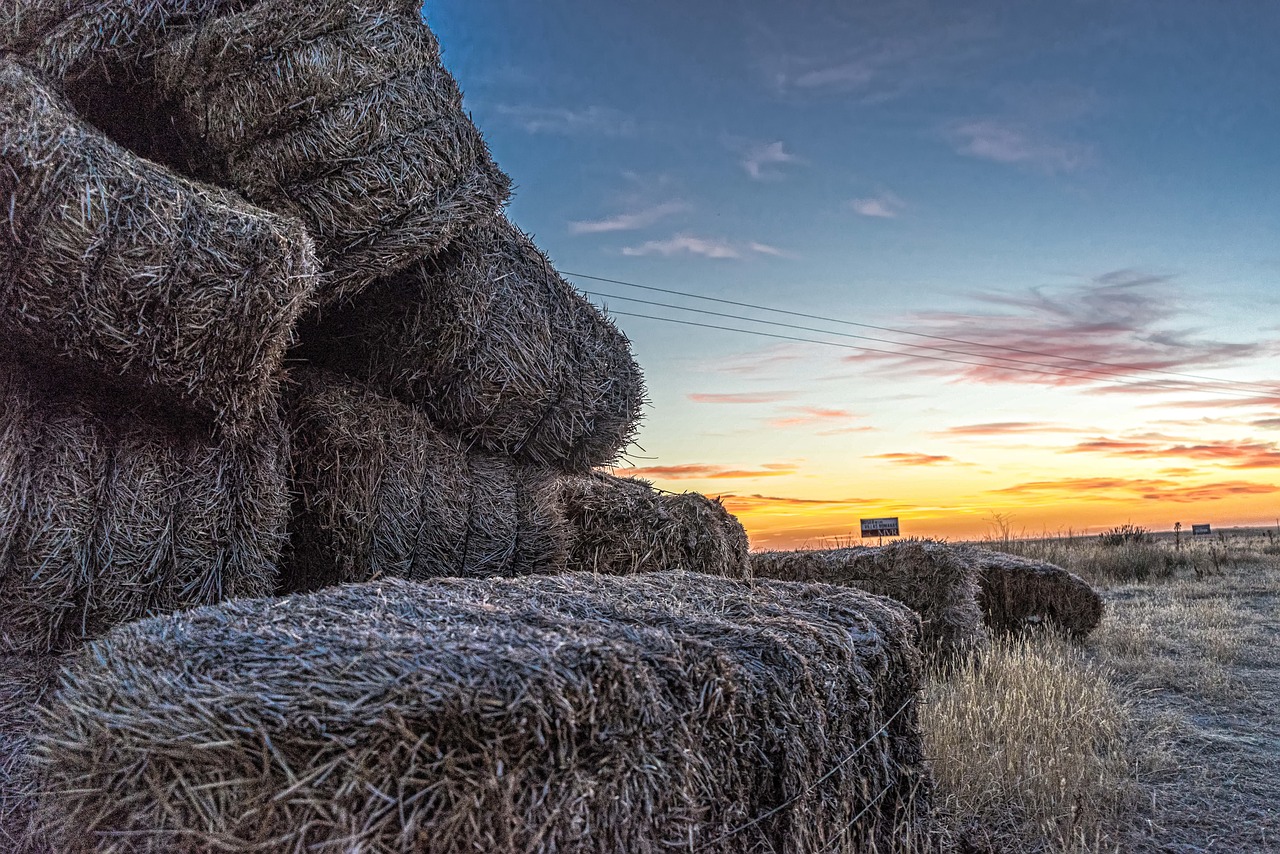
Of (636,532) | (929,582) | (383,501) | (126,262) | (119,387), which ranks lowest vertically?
(929,582)

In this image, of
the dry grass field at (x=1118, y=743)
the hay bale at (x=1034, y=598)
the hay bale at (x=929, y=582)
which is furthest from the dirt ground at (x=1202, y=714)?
the hay bale at (x=929, y=582)

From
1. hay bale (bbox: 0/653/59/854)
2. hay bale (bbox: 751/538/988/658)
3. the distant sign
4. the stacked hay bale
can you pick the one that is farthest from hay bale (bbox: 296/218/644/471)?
the distant sign

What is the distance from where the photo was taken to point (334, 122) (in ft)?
12.1

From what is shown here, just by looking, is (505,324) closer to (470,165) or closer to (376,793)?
(470,165)

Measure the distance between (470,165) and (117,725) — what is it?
3.02 m

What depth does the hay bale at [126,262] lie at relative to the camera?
2.94 metres

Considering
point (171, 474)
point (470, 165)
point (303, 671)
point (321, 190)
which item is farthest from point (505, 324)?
point (303, 671)

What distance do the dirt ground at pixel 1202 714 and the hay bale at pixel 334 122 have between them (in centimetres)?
397

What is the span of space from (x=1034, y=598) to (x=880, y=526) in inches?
185

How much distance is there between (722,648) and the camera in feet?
7.98

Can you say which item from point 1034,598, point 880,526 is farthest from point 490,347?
point 880,526

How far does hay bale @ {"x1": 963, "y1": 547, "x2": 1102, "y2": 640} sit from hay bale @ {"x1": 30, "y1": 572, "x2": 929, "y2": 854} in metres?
6.64

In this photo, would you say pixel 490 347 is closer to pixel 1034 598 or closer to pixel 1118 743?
pixel 1118 743

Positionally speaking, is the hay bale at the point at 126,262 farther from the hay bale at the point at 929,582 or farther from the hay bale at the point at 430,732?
the hay bale at the point at 929,582
